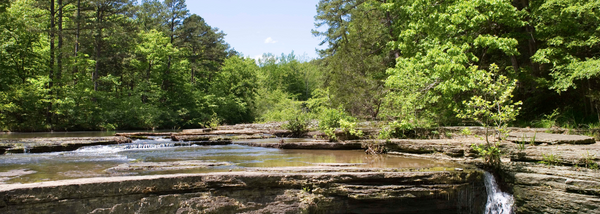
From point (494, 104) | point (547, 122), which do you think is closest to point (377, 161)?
point (494, 104)

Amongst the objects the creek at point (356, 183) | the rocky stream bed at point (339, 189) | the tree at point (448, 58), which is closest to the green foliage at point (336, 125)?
the tree at point (448, 58)

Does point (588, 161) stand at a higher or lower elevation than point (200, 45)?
lower

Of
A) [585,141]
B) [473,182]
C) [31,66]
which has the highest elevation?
[31,66]

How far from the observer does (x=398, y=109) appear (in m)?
10.8

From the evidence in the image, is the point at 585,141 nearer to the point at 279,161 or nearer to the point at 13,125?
the point at 279,161

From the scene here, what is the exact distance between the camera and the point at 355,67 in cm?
1725

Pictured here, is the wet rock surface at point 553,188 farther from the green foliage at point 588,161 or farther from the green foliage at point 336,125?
the green foliage at point 336,125

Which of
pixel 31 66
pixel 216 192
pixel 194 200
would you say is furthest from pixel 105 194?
pixel 31 66

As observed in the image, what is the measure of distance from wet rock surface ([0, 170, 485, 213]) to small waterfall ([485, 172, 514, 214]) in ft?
0.35

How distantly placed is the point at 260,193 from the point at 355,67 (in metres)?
13.5

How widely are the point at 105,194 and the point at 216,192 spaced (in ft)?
4.40

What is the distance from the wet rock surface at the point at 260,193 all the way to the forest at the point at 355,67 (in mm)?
1909

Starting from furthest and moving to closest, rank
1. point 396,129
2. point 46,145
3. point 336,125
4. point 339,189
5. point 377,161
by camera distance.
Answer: point 336,125 < point 396,129 < point 46,145 < point 377,161 < point 339,189

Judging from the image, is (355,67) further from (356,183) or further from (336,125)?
(356,183)
